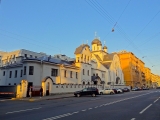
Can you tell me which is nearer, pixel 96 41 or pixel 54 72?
pixel 54 72

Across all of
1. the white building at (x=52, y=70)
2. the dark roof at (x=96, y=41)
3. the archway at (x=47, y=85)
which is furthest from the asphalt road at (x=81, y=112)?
the dark roof at (x=96, y=41)

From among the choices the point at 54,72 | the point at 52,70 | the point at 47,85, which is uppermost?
the point at 52,70

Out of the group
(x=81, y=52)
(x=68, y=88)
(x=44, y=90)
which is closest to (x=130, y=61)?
(x=81, y=52)

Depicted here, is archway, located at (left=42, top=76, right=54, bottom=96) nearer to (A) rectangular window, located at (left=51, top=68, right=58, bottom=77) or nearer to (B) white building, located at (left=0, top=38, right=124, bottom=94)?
(B) white building, located at (left=0, top=38, right=124, bottom=94)

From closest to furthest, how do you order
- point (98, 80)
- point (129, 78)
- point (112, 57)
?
point (98, 80) < point (112, 57) < point (129, 78)

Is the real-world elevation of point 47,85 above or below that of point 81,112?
above

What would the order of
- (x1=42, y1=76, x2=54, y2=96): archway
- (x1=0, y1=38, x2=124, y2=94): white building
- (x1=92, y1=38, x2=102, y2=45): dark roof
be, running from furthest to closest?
(x1=92, y1=38, x2=102, y2=45): dark roof → (x1=0, y1=38, x2=124, y2=94): white building → (x1=42, y1=76, x2=54, y2=96): archway

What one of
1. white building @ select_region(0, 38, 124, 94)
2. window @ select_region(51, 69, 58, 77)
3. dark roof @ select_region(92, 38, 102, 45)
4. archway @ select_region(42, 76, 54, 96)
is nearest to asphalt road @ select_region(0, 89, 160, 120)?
archway @ select_region(42, 76, 54, 96)

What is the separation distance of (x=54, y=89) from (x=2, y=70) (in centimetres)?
1802

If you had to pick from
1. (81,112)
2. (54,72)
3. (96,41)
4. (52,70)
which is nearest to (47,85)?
(52,70)

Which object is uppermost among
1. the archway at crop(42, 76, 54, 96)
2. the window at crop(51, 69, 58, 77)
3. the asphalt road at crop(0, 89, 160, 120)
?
the window at crop(51, 69, 58, 77)

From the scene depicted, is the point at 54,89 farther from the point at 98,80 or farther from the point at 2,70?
the point at 98,80

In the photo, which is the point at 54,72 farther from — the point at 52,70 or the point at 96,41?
the point at 96,41

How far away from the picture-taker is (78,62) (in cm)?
4297
